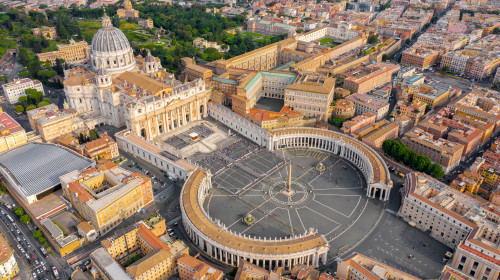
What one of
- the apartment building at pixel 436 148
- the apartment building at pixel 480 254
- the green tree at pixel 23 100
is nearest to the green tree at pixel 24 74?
the green tree at pixel 23 100

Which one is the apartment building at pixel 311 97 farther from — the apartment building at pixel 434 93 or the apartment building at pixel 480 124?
the apartment building at pixel 480 124

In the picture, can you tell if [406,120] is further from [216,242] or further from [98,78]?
[98,78]

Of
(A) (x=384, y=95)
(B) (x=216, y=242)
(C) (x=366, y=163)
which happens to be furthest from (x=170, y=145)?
(A) (x=384, y=95)

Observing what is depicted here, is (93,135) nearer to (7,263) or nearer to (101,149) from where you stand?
(101,149)

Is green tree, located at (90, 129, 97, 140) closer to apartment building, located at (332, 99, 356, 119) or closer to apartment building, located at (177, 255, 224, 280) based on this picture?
apartment building, located at (177, 255, 224, 280)

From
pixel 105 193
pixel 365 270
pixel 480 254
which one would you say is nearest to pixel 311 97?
pixel 480 254

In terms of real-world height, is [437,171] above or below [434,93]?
below

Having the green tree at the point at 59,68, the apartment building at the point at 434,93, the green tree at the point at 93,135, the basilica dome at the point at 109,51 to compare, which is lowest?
the green tree at the point at 93,135

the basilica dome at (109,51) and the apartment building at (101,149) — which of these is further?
the basilica dome at (109,51)
